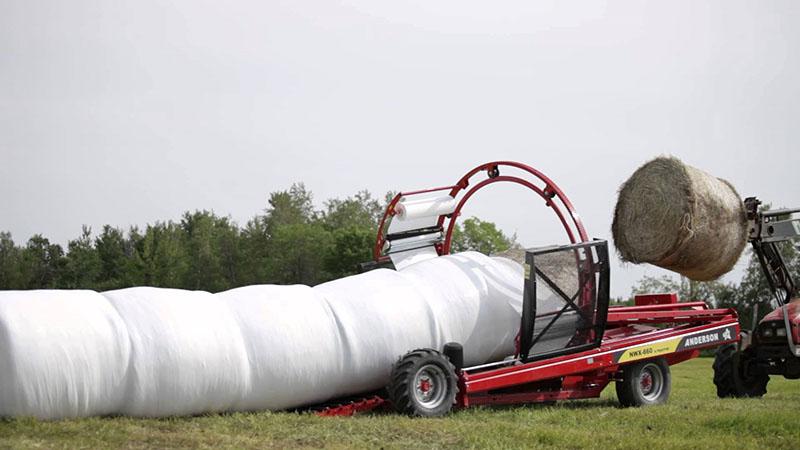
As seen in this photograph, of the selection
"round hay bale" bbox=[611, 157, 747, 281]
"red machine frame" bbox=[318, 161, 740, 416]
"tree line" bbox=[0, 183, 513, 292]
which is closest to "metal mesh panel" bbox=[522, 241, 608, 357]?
"red machine frame" bbox=[318, 161, 740, 416]

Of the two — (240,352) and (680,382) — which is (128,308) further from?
(680,382)

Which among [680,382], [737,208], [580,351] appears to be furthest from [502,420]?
[680,382]

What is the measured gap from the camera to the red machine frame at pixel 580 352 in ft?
39.8

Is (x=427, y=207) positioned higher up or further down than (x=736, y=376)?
higher up

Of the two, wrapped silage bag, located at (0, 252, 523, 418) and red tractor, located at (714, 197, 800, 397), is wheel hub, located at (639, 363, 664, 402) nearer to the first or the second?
wrapped silage bag, located at (0, 252, 523, 418)

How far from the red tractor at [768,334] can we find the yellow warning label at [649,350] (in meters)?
2.73

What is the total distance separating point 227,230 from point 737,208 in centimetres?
5210

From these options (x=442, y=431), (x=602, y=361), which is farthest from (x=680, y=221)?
(x=442, y=431)

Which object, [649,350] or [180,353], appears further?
[649,350]

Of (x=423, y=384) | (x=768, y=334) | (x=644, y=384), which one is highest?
(x=423, y=384)

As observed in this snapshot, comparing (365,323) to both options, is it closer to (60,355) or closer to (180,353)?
(180,353)

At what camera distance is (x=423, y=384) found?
11570 millimetres

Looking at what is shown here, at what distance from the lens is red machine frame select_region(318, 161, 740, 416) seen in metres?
12.1

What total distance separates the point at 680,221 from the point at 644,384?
233 centimetres
